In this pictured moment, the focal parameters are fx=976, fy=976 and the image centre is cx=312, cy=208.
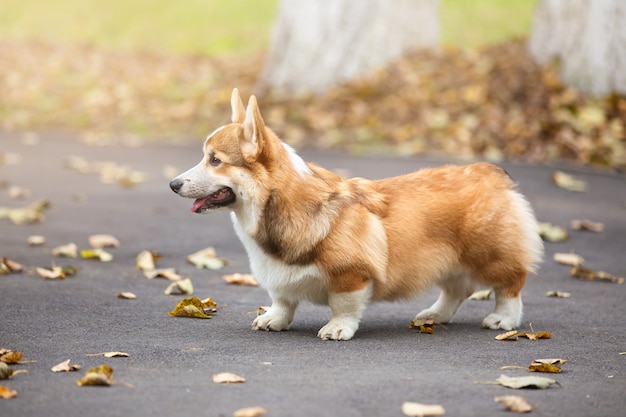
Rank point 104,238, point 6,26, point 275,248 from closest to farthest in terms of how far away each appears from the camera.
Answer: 1. point 275,248
2. point 104,238
3. point 6,26

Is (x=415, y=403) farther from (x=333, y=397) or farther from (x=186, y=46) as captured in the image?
(x=186, y=46)

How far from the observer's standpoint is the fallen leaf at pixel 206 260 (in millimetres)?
8008

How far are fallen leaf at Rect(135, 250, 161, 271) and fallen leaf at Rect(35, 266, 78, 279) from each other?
529 millimetres

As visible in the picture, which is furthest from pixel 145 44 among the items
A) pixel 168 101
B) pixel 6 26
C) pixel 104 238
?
pixel 104 238

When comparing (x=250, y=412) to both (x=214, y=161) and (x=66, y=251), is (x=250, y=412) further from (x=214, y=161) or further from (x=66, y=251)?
(x=66, y=251)

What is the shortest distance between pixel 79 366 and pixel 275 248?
1323 mm

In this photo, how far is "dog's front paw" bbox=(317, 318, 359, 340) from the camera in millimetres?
5555

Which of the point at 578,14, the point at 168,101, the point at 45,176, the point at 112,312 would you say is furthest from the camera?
the point at 168,101

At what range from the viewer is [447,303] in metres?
6.23

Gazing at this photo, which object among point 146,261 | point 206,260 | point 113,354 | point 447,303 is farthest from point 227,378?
point 206,260

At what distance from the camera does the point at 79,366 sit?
15.3 ft

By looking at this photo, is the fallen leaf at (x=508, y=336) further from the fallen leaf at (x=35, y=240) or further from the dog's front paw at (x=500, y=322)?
the fallen leaf at (x=35, y=240)

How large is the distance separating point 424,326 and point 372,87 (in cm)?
1060

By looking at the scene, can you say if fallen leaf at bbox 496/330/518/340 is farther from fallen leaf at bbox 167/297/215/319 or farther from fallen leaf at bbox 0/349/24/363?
fallen leaf at bbox 0/349/24/363
